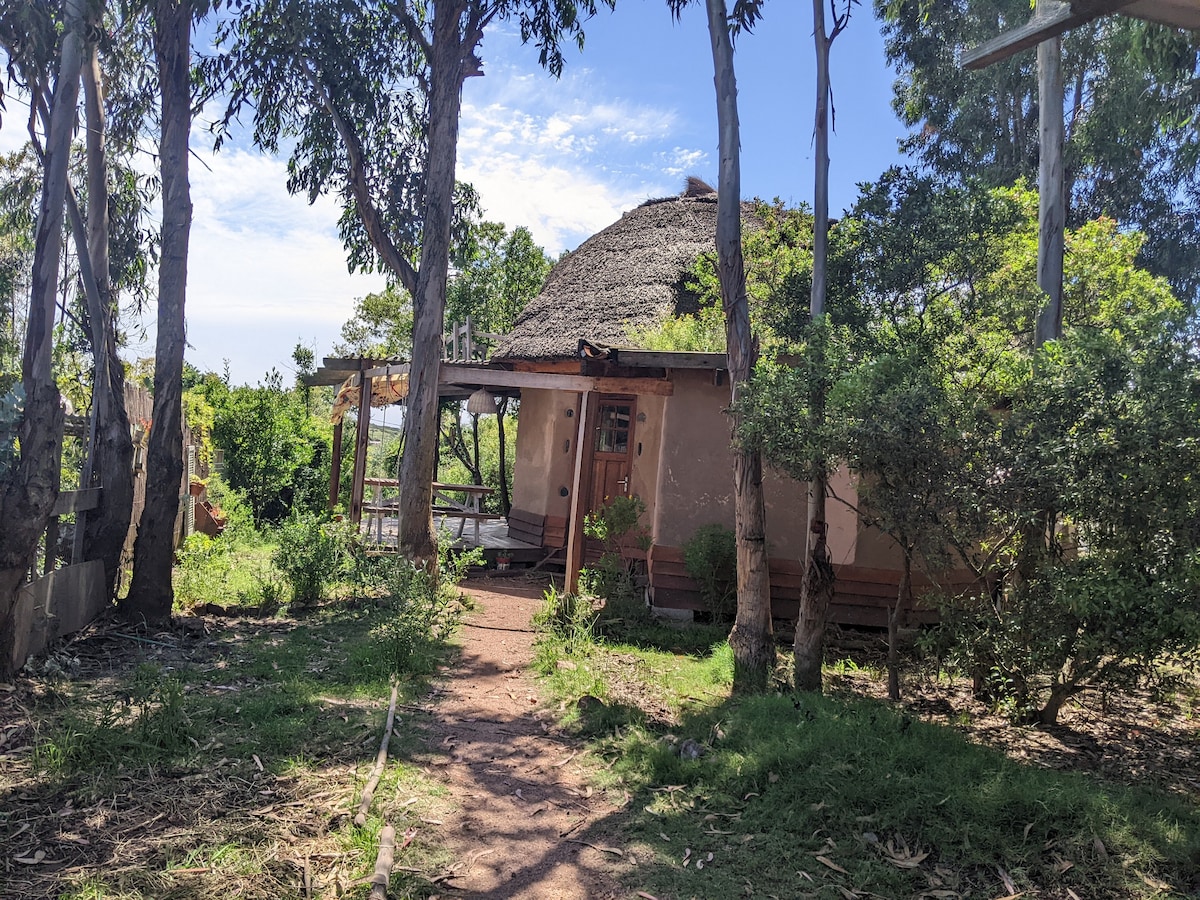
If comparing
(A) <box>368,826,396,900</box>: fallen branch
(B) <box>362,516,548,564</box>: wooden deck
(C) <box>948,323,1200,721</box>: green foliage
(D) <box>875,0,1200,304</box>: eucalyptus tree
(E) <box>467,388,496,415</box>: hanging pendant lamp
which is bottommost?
(A) <box>368,826,396,900</box>: fallen branch

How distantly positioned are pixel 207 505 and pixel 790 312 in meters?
9.62

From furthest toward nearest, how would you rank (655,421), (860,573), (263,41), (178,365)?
(655,421), (263,41), (860,573), (178,365)

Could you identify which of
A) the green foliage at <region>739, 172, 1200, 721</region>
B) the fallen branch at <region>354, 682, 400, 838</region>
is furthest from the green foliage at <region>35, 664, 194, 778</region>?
the green foliage at <region>739, 172, 1200, 721</region>

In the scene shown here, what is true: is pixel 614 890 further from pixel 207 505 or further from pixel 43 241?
pixel 207 505

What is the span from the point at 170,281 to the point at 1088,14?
731cm

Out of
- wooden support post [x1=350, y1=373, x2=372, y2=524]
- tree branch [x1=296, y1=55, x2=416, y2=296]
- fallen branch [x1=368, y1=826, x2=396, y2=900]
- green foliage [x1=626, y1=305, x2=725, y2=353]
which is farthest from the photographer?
wooden support post [x1=350, y1=373, x2=372, y2=524]

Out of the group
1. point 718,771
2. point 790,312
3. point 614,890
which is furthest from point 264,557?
point 614,890

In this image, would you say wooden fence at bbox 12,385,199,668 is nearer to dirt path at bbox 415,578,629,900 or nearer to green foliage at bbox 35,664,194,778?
green foliage at bbox 35,664,194,778

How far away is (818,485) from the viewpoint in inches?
262

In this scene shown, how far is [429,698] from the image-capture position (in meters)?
6.21

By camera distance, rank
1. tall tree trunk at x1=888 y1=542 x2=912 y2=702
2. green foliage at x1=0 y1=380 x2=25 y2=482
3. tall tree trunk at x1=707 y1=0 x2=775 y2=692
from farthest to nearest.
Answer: tall tree trunk at x1=707 y1=0 x2=775 y2=692
tall tree trunk at x1=888 y1=542 x2=912 y2=702
green foliage at x1=0 y1=380 x2=25 y2=482

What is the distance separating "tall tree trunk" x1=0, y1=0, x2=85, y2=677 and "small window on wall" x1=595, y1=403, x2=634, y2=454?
773 cm

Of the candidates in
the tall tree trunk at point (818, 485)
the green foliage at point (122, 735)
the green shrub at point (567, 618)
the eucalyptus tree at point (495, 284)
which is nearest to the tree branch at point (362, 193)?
the green shrub at point (567, 618)

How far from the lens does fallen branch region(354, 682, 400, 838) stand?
379cm
